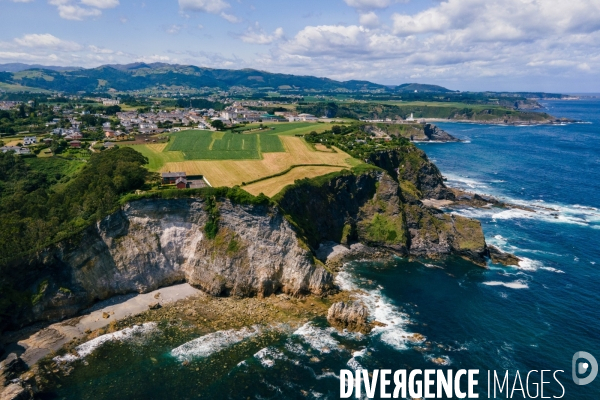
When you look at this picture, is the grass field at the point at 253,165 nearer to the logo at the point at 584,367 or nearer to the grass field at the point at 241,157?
the grass field at the point at 241,157

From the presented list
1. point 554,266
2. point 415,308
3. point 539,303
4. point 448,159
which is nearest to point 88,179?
point 415,308

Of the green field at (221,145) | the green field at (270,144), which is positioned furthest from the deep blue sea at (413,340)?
the green field at (270,144)

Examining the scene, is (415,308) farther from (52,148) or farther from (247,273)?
(52,148)

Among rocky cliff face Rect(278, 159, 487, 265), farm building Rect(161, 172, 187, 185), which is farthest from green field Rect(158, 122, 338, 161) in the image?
rocky cliff face Rect(278, 159, 487, 265)

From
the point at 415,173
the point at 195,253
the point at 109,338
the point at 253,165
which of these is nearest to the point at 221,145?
the point at 253,165

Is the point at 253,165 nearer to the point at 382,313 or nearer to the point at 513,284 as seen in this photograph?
the point at 382,313

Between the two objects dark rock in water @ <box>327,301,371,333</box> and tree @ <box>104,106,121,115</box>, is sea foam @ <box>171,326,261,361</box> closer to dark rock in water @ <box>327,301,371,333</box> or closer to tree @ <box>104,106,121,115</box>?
dark rock in water @ <box>327,301,371,333</box>
